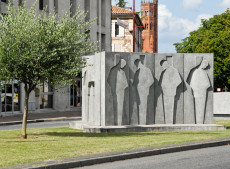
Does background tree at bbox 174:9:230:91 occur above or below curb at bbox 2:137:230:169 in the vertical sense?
above

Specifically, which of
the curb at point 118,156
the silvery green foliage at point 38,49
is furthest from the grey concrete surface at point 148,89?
the curb at point 118,156

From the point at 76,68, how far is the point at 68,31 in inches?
50.9

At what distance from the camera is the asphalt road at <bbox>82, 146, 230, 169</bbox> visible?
391 inches

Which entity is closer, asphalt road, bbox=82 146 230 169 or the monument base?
asphalt road, bbox=82 146 230 169

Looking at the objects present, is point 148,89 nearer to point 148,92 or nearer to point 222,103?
point 148,92

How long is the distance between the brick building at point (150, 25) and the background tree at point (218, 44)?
85.2m

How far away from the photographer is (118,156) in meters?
11.0

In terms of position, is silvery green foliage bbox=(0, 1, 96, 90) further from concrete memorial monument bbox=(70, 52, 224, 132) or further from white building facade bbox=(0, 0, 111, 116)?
white building facade bbox=(0, 0, 111, 116)

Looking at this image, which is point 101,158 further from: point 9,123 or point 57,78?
point 9,123

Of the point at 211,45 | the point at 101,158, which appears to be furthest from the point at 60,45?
the point at 211,45

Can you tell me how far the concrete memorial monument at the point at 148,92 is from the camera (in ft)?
61.9

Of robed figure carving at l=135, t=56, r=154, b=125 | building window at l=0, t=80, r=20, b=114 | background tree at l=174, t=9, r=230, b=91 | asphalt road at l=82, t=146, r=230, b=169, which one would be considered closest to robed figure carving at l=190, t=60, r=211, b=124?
robed figure carving at l=135, t=56, r=154, b=125

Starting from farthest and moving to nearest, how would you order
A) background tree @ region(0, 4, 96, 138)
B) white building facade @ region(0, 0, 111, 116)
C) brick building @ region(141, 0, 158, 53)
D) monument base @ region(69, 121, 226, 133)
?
brick building @ region(141, 0, 158, 53) → white building facade @ region(0, 0, 111, 116) → monument base @ region(69, 121, 226, 133) → background tree @ region(0, 4, 96, 138)

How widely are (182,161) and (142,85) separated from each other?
8791 millimetres
